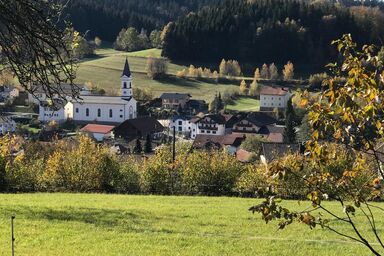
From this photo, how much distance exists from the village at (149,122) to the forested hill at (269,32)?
32516mm

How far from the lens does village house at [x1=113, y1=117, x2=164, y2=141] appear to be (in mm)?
64400

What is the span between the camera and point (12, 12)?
4855 mm

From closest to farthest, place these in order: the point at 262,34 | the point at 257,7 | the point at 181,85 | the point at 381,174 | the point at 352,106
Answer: the point at 352,106, the point at 381,174, the point at 181,85, the point at 262,34, the point at 257,7

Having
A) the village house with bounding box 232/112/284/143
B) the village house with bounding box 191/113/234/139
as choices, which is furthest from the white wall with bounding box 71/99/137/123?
the village house with bounding box 232/112/284/143

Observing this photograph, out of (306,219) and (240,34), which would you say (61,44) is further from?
(240,34)

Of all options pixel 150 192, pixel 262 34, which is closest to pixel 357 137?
pixel 150 192

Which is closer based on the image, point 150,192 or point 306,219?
point 306,219

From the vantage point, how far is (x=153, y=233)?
9234 mm

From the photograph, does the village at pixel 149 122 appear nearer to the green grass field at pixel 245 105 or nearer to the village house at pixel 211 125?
the village house at pixel 211 125

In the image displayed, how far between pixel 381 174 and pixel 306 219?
1.93 feet

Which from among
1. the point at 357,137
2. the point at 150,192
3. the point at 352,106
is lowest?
the point at 150,192

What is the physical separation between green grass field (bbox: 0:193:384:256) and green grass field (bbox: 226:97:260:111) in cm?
7477

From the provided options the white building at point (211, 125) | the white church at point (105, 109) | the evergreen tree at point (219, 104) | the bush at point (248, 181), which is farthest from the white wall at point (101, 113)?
the bush at point (248, 181)

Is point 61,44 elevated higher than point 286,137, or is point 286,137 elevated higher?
point 61,44
